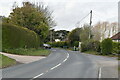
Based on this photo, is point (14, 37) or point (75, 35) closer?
point (14, 37)

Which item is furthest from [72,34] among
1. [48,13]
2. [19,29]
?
[19,29]

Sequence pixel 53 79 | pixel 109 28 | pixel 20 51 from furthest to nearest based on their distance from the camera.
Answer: pixel 109 28
pixel 20 51
pixel 53 79

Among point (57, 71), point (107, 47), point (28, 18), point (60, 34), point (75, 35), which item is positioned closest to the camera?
point (57, 71)

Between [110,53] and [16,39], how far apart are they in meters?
15.8

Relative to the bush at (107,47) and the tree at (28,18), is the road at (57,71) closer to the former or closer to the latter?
the bush at (107,47)

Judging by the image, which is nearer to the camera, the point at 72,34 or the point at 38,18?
the point at 38,18

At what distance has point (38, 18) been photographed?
4588 cm

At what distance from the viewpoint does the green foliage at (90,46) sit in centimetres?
4134

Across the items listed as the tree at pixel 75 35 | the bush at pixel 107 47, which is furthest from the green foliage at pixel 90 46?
the tree at pixel 75 35

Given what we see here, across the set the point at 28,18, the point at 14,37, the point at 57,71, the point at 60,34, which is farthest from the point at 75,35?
the point at 57,71

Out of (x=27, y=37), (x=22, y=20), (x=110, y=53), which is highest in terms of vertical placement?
(x=22, y=20)

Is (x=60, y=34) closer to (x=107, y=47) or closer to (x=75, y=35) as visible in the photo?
(x=75, y=35)

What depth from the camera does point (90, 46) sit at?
148 feet

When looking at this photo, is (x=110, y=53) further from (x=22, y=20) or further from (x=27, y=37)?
(x=22, y=20)
